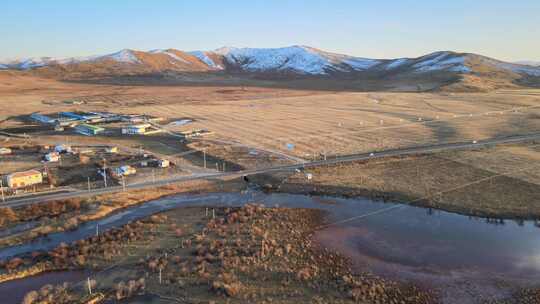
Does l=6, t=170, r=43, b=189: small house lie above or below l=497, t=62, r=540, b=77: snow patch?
below

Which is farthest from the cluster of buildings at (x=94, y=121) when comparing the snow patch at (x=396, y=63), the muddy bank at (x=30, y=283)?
the snow patch at (x=396, y=63)

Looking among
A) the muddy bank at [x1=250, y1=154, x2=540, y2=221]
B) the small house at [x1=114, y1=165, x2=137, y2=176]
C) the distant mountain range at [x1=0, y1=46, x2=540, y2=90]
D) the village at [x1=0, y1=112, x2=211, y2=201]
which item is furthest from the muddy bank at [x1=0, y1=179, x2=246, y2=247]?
the distant mountain range at [x1=0, y1=46, x2=540, y2=90]

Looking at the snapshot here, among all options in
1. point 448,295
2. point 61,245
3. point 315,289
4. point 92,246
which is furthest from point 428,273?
point 61,245

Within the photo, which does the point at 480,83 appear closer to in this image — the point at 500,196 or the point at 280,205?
the point at 500,196

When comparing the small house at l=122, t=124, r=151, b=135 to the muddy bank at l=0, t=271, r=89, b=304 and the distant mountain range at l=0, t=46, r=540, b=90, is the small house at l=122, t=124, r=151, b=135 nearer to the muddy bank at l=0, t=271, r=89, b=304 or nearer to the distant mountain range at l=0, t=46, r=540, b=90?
the muddy bank at l=0, t=271, r=89, b=304

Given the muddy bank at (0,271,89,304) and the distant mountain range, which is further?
the distant mountain range

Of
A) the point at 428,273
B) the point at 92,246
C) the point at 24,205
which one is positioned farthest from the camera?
the point at 24,205

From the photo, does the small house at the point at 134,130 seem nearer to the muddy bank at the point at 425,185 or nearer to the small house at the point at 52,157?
the small house at the point at 52,157

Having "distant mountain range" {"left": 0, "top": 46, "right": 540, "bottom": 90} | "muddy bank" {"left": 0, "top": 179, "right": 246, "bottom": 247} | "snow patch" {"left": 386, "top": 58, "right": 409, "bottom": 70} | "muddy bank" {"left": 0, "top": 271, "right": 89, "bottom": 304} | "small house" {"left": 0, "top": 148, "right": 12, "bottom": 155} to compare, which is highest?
"snow patch" {"left": 386, "top": 58, "right": 409, "bottom": 70}

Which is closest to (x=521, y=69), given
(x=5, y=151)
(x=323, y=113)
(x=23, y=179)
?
(x=323, y=113)

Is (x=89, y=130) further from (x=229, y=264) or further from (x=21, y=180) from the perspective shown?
(x=229, y=264)

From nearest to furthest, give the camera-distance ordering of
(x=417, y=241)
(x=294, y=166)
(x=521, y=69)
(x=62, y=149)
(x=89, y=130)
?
1. (x=417, y=241)
2. (x=294, y=166)
3. (x=62, y=149)
4. (x=89, y=130)
5. (x=521, y=69)
